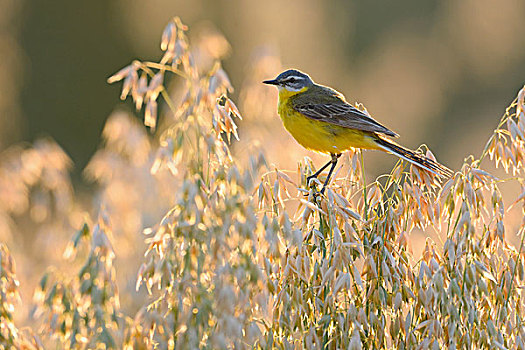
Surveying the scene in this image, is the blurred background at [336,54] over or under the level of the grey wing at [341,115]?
over

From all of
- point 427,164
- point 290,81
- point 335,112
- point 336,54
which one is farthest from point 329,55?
point 427,164

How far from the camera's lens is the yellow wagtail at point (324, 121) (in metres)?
3.34

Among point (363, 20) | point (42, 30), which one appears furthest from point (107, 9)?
point (363, 20)

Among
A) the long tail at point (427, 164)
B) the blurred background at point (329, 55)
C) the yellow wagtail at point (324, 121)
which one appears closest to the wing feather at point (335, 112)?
the yellow wagtail at point (324, 121)

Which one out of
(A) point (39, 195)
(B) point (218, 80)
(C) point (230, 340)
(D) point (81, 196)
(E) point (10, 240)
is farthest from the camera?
(D) point (81, 196)

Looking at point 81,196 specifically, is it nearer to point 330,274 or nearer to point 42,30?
point 330,274

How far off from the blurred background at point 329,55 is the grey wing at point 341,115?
1.96m

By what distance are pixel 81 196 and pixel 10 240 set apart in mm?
1676

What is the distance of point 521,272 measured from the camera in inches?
92.2

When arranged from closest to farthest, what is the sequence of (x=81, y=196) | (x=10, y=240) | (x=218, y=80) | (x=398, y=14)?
(x=218, y=80), (x=10, y=240), (x=81, y=196), (x=398, y=14)

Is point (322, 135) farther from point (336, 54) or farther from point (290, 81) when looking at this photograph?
point (336, 54)

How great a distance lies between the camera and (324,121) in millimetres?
3559

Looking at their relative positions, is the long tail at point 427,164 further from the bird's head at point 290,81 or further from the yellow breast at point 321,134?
the bird's head at point 290,81

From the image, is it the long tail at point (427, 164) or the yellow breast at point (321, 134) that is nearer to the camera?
the long tail at point (427, 164)
